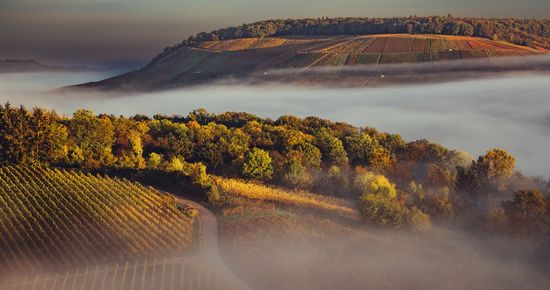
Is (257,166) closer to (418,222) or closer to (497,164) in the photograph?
(418,222)

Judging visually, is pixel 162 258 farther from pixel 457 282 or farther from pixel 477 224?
pixel 477 224

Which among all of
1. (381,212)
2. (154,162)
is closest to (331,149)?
(154,162)

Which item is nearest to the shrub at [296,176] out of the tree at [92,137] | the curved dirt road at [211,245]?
the curved dirt road at [211,245]

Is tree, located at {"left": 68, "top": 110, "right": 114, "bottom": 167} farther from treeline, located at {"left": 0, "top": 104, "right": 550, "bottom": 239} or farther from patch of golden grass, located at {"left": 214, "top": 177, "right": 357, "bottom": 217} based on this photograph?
patch of golden grass, located at {"left": 214, "top": 177, "right": 357, "bottom": 217}

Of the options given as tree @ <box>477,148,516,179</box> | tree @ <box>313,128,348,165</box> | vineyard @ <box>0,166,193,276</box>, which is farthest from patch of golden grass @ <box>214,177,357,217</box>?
tree @ <box>477,148,516,179</box>

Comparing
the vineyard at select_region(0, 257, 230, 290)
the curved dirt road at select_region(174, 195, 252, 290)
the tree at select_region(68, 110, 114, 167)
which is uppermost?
the tree at select_region(68, 110, 114, 167)
